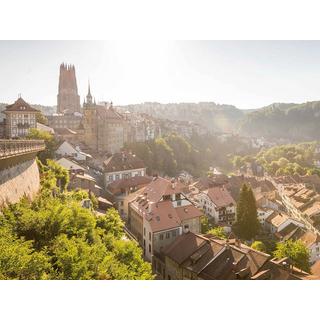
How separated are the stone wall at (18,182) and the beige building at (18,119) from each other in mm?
11894

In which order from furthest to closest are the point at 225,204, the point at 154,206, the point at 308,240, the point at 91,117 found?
the point at 91,117 → the point at 225,204 → the point at 308,240 → the point at 154,206

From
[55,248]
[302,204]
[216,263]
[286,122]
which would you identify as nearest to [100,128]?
[302,204]

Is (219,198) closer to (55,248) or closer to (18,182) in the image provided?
(18,182)

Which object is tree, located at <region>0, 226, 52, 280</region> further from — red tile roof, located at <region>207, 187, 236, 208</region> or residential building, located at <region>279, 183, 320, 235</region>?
residential building, located at <region>279, 183, 320, 235</region>

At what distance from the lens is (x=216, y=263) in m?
13.9

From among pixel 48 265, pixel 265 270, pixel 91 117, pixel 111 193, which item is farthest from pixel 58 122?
pixel 48 265

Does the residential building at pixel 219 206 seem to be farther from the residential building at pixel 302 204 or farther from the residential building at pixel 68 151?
the residential building at pixel 68 151

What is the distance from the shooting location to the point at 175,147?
46.8 m

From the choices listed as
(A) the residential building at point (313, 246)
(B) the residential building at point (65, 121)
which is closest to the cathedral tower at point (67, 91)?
(B) the residential building at point (65, 121)

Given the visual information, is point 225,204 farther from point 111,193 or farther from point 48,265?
point 48,265

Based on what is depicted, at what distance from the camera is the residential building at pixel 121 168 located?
2736cm

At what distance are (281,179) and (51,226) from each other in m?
42.7

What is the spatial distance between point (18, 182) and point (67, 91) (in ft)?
153

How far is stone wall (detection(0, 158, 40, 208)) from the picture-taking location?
863cm
